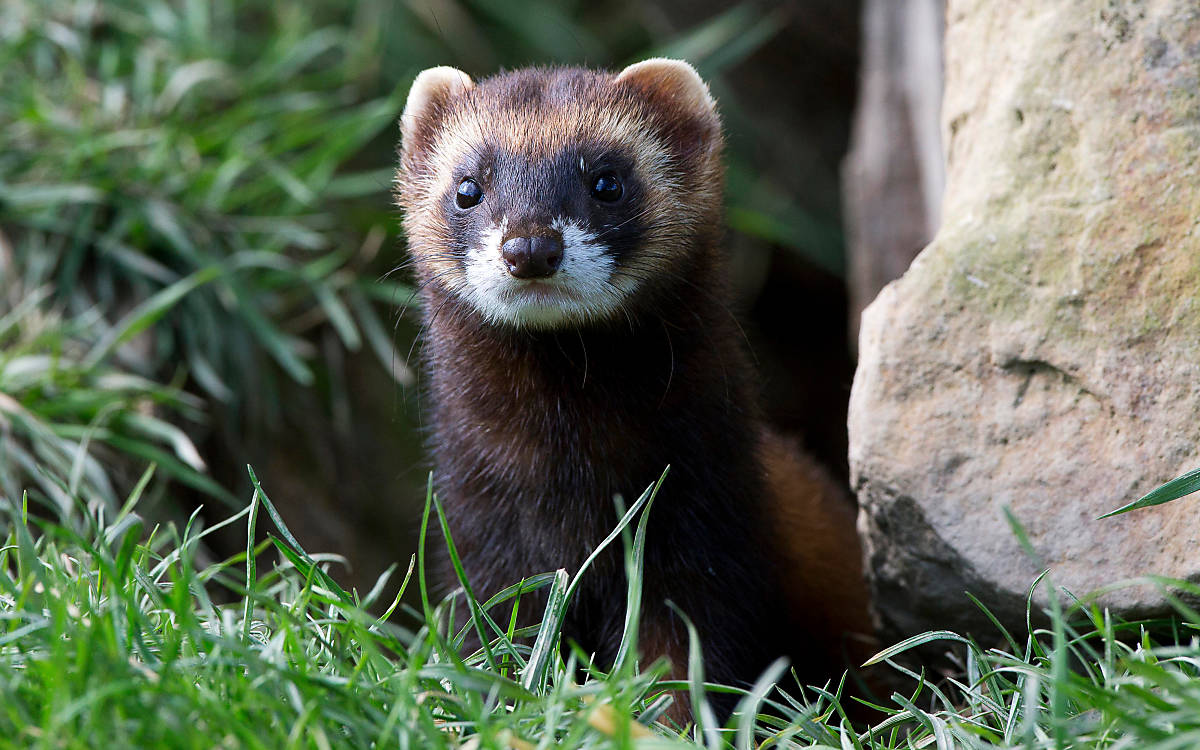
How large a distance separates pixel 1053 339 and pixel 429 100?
1.92 metres

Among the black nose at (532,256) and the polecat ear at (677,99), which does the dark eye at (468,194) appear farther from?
the polecat ear at (677,99)

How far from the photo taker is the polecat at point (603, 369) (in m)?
3.08

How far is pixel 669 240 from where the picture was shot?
3182 mm

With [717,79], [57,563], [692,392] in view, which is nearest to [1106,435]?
[692,392]

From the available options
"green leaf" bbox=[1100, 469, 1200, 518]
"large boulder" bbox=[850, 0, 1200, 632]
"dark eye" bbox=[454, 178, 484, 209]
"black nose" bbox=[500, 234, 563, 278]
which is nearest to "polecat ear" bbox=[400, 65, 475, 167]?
"dark eye" bbox=[454, 178, 484, 209]

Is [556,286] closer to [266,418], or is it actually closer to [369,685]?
[369,685]

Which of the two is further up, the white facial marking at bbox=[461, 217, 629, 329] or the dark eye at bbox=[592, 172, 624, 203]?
the dark eye at bbox=[592, 172, 624, 203]

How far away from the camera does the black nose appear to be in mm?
2760

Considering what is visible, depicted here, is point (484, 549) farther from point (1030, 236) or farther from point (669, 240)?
point (1030, 236)

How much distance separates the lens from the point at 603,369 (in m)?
3.16

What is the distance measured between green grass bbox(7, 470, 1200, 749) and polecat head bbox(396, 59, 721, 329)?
0.72 m

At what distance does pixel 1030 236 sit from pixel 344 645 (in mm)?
1947

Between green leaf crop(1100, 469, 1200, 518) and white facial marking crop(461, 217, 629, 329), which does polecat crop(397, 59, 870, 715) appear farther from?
green leaf crop(1100, 469, 1200, 518)

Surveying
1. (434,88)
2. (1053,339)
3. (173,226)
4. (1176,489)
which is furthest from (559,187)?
(173,226)
